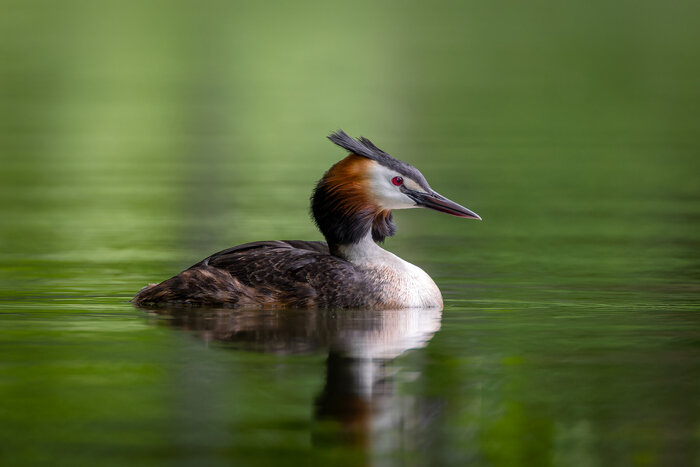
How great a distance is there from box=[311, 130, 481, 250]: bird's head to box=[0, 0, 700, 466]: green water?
0.90 m

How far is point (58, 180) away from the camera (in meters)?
22.7

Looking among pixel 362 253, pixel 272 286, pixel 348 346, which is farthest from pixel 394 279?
pixel 348 346

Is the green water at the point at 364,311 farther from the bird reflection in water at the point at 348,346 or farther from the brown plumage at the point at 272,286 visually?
the brown plumage at the point at 272,286

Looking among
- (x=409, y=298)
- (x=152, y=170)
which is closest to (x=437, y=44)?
(x=152, y=170)

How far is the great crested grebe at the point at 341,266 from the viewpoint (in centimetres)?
1195

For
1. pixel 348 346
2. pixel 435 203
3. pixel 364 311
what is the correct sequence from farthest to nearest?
1. pixel 435 203
2. pixel 364 311
3. pixel 348 346

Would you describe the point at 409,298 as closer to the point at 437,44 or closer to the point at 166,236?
the point at 166,236

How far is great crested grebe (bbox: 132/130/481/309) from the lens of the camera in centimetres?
1195

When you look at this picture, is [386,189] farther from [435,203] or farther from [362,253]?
[362,253]

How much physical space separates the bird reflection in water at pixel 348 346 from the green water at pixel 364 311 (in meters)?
0.03

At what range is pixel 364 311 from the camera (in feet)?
39.2

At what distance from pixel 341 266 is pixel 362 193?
599mm

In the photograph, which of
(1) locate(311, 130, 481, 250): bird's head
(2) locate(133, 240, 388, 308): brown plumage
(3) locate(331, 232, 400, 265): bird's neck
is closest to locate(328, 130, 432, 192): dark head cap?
(1) locate(311, 130, 481, 250): bird's head

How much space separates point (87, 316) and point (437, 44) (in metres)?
50.8
